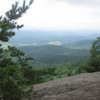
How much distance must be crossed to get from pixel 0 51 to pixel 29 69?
1539mm

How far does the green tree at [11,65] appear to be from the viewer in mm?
9539

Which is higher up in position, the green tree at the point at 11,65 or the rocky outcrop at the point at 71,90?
the green tree at the point at 11,65

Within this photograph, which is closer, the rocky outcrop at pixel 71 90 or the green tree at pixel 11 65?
the green tree at pixel 11 65

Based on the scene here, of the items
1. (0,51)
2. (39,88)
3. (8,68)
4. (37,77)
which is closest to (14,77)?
(8,68)

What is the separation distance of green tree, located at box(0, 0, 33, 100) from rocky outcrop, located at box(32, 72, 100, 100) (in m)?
5.81

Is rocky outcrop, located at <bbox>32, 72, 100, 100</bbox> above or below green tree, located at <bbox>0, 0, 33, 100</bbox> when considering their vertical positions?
below

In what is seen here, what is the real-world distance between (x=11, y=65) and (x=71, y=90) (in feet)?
26.4

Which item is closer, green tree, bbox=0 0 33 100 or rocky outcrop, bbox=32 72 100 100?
green tree, bbox=0 0 33 100

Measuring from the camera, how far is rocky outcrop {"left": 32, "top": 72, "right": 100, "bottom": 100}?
1661 centimetres

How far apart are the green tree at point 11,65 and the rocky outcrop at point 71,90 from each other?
5807 millimetres

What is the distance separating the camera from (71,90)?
17.8 m

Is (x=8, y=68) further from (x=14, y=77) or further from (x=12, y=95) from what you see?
(x=12, y=95)

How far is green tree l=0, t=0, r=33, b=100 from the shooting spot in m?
9.54

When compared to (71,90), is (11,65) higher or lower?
higher
